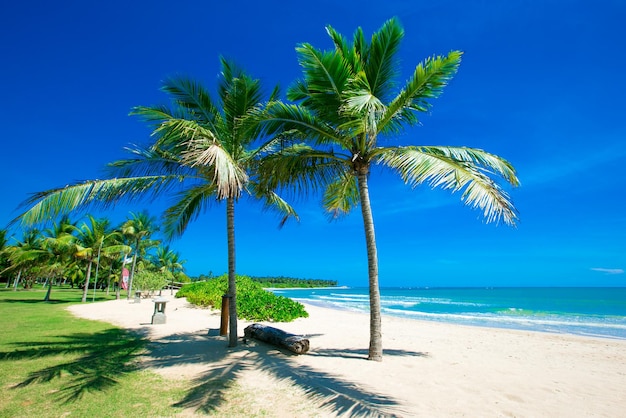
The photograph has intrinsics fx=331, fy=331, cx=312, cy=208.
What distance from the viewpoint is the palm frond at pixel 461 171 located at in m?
5.71

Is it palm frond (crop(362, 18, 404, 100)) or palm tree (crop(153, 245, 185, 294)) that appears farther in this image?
palm tree (crop(153, 245, 185, 294))

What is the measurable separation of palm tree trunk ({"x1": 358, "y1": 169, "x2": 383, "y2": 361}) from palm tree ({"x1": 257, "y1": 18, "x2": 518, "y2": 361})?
0.02 m

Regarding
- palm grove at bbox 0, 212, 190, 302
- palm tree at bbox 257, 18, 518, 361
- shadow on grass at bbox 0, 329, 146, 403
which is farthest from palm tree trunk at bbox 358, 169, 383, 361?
palm grove at bbox 0, 212, 190, 302

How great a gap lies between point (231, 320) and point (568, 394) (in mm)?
6320

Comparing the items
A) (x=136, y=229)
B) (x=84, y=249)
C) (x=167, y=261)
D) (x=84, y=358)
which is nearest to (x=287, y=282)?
(x=167, y=261)

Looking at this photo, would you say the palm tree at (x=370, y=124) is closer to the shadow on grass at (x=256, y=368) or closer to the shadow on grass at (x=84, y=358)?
the shadow on grass at (x=256, y=368)

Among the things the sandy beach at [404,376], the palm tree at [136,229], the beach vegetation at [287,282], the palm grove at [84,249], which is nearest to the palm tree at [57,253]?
the palm grove at [84,249]

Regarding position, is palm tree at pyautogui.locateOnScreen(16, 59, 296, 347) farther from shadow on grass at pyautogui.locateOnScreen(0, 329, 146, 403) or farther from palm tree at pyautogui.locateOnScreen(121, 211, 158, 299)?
palm tree at pyautogui.locateOnScreen(121, 211, 158, 299)

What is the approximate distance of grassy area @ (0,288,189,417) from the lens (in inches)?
164

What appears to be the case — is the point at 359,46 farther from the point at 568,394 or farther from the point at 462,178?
the point at 568,394

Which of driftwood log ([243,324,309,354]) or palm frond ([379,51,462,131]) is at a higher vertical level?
palm frond ([379,51,462,131])

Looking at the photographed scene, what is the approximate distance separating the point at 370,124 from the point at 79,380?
250 inches

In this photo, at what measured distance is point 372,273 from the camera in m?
6.60

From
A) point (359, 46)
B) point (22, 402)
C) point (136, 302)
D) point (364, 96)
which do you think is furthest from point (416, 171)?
point (136, 302)
